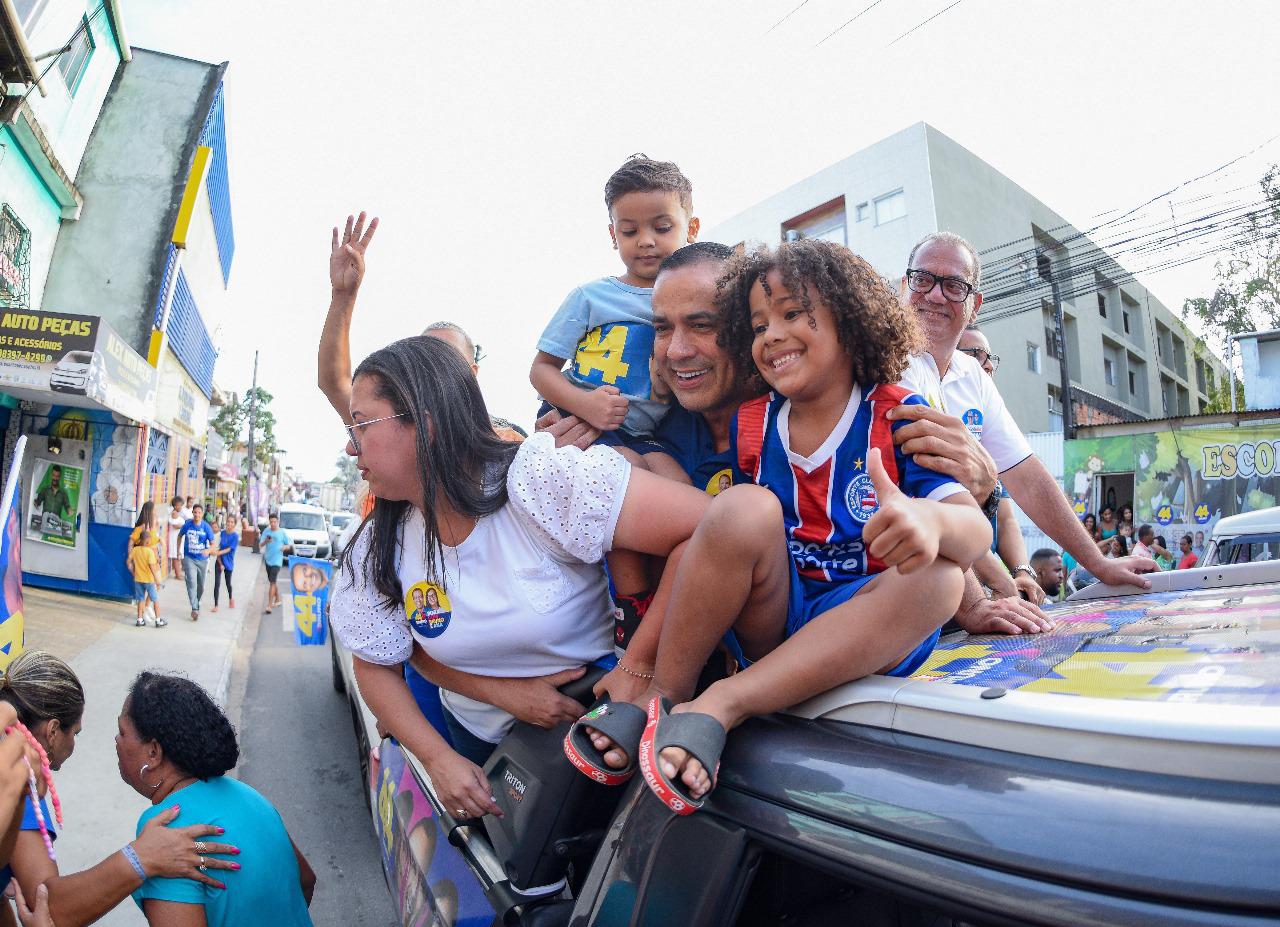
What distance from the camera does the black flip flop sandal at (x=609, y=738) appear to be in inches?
55.9

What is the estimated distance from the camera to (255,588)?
18328mm

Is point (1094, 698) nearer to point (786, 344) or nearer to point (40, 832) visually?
point (786, 344)

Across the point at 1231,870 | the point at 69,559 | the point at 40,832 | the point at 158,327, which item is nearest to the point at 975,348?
the point at 1231,870

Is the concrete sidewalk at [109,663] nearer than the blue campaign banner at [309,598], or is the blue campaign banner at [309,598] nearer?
the concrete sidewalk at [109,663]

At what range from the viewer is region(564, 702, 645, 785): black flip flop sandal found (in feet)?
4.66

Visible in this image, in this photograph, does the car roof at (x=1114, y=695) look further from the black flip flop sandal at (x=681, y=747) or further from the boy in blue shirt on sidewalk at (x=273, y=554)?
the boy in blue shirt on sidewalk at (x=273, y=554)

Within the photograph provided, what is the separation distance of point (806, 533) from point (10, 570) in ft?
10.3

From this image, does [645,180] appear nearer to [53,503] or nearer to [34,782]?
[34,782]

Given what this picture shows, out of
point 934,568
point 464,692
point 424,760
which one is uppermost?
point 934,568

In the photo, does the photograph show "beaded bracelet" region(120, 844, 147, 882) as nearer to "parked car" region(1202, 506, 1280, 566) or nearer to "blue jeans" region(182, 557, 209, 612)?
"parked car" region(1202, 506, 1280, 566)

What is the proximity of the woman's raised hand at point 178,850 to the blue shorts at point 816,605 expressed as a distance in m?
1.54

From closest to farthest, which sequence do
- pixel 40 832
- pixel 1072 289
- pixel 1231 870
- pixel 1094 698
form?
pixel 1231 870 → pixel 1094 698 → pixel 40 832 → pixel 1072 289

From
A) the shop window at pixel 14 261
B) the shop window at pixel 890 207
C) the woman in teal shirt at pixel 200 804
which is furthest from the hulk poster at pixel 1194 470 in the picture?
the shop window at pixel 14 261

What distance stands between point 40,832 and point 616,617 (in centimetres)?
177
